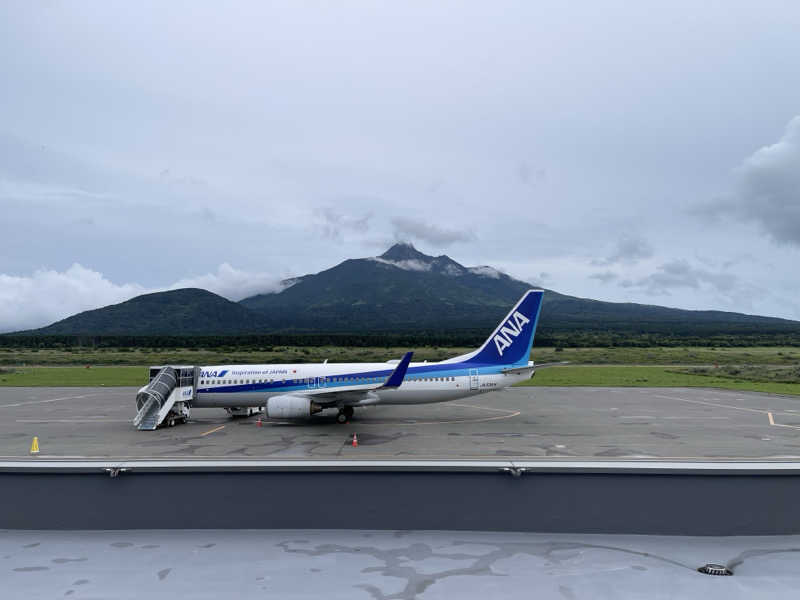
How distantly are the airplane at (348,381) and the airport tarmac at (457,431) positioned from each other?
5.16 ft

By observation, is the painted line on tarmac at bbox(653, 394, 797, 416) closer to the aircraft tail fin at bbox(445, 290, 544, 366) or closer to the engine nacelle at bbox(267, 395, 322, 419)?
the aircraft tail fin at bbox(445, 290, 544, 366)

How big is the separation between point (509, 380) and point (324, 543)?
29.4 m

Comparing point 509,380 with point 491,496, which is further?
point 509,380

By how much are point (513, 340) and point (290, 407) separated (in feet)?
51.5

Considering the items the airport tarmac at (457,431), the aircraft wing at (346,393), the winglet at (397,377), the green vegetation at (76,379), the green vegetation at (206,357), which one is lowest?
the airport tarmac at (457,431)

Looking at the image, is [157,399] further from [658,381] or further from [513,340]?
[658,381]

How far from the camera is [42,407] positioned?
41.9 metres

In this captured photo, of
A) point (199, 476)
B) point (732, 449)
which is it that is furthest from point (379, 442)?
point (199, 476)

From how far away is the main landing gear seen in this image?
34991mm

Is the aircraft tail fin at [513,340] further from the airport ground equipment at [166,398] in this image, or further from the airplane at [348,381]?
the airport ground equipment at [166,398]

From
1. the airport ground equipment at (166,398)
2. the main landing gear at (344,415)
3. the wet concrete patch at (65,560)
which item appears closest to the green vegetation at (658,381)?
the main landing gear at (344,415)

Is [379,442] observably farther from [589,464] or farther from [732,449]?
[589,464]

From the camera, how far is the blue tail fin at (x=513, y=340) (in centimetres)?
3616

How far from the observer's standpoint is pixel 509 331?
36.3m
